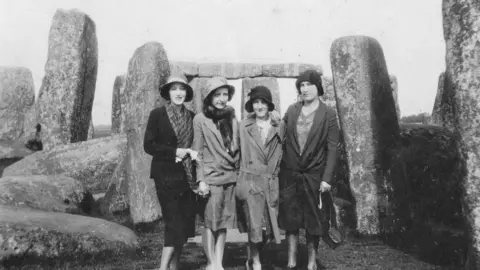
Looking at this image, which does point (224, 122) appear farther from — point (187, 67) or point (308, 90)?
point (187, 67)

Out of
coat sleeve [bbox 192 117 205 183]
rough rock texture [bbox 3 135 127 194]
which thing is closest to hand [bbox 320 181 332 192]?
coat sleeve [bbox 192 117 205 183]

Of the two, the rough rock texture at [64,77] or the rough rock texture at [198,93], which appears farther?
the rough rock texture at [198,93]

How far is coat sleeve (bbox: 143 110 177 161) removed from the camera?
416 centimetres

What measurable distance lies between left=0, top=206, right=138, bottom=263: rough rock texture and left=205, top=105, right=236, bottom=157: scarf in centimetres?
170

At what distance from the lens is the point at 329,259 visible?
198 inches

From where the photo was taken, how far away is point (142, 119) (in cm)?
686

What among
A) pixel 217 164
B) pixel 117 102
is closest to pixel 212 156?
pixel 217 164

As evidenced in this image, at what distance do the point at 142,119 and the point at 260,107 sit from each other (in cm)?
279

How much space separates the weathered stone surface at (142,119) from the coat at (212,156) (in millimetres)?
2634

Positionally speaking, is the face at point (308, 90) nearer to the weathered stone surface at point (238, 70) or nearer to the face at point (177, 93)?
the face at point (177, 93)

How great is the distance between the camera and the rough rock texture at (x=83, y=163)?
902 cm

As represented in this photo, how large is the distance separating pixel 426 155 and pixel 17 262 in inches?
161

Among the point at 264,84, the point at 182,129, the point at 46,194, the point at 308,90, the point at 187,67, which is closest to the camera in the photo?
the point at 182,129

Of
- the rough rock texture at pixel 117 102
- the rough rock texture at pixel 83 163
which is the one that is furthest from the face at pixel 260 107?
the rough rock texture at pixel 117 102
